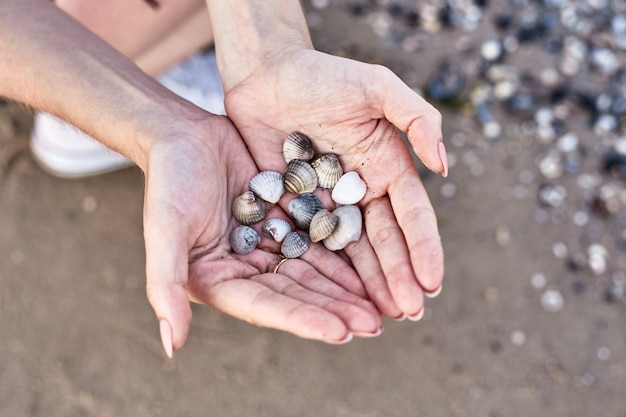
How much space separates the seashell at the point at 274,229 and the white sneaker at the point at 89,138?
1668 millimetres

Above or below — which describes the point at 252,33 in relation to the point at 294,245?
above

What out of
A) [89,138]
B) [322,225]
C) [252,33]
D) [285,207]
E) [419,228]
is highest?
[252,33]

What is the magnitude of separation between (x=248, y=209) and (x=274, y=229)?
0.17 metres

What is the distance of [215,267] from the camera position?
8.23 feet

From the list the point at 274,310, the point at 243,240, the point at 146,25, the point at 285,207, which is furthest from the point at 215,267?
the point at 146,25

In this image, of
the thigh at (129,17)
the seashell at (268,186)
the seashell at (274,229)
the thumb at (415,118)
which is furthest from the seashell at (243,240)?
the thigh at (129,17)

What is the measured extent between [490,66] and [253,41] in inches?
83.4

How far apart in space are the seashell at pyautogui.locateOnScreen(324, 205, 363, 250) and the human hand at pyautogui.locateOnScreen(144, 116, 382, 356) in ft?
0.18

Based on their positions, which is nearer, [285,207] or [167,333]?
[167,333]

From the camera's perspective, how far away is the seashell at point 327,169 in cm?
294

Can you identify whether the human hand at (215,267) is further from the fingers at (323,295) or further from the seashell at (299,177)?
the seashell at (299,177)

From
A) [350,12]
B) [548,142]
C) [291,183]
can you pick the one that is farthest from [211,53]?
[548,142]

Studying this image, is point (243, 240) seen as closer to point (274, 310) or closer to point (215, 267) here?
point (215, 267)

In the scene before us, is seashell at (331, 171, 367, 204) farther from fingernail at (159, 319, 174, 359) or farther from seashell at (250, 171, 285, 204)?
fingernail at (159, 319, 174, 359)
